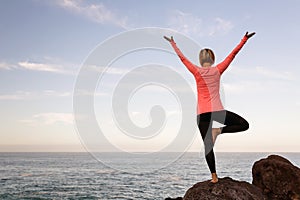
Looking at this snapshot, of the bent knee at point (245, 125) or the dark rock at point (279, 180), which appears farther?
the dark rock at point (279, 180)

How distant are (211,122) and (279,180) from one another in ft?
29.4

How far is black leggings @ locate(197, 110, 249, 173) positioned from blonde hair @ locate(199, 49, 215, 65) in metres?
1.25

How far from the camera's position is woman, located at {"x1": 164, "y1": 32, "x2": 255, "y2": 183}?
779cm

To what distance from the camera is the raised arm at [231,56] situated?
25.7ft

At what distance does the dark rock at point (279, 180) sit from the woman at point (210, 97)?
26.9 ft

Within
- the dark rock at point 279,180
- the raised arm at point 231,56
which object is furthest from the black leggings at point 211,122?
the dark rock at point 279,180

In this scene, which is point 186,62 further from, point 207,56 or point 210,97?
point 210,97

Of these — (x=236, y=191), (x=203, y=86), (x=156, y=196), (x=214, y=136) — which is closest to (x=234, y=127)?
(x=214, y=136)

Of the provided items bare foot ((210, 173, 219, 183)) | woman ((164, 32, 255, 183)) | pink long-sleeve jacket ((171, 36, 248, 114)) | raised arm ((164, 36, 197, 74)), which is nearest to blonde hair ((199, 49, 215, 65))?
woman ((164, 32, 255, 183))

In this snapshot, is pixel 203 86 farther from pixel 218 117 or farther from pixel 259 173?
pixel 259 173

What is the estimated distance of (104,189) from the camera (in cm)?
5078

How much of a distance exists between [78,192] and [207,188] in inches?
1624

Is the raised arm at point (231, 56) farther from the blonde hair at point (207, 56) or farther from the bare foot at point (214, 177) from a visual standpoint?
the bare foot at point (214, 177)

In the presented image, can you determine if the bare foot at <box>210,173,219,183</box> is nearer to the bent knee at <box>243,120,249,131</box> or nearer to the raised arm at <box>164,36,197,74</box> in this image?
the bent knee at <box>243,120,249,131</box>
